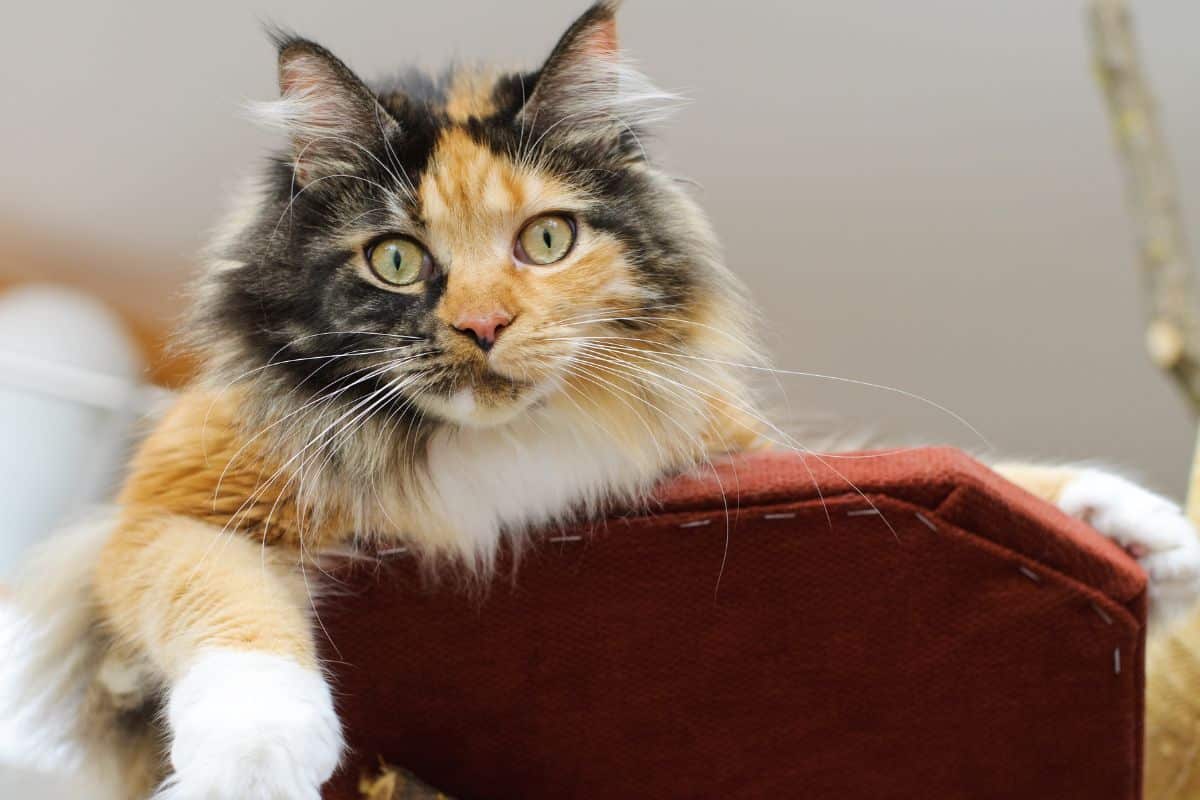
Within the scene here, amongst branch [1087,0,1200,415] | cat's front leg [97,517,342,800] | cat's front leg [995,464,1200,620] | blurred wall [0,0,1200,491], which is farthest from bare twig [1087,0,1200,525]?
cat's front leg [97,517,342,800]

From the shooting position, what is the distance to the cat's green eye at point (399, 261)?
1.10 m

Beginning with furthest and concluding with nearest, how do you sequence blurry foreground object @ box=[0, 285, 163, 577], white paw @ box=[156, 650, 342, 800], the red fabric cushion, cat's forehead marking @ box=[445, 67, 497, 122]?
1. blurry foreground object @ box=[0, 285, 163, 577]
2. cat's forehead marking @ box=[445, 67, 497, 122]
3. the red fabric cushion
4. white paw @ box=[156, 650, 342, 800]

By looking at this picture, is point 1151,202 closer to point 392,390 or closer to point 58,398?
point 392,390

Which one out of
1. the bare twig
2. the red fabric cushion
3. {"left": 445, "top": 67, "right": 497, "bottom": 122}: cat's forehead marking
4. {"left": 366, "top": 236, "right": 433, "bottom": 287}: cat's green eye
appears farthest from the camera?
the bare twig

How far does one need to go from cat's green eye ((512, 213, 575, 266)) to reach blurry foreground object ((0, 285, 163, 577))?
234 centimetres

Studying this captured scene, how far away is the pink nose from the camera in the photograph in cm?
102

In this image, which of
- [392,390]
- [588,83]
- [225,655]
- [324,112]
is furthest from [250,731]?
[588,83]

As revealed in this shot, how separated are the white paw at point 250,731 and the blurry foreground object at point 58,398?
2360 millimetres

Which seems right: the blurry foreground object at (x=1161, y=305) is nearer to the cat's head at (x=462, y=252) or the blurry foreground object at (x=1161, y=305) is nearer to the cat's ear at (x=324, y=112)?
the cat's head at (x=462, y=252)

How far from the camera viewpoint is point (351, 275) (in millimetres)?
1100

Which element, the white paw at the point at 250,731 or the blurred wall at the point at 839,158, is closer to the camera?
the white paw at the point at 250,731

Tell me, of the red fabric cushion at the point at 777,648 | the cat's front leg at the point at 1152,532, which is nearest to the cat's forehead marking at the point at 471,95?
the red fabric cushion at the point at 777,648

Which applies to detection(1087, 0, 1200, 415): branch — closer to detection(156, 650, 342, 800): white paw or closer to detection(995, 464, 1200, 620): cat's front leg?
detection(995, 464, 1200, 620): cat's front leg

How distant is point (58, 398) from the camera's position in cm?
321
